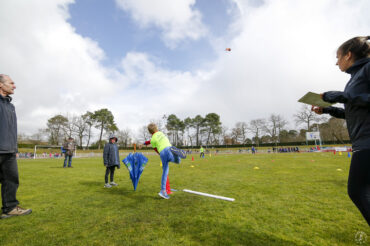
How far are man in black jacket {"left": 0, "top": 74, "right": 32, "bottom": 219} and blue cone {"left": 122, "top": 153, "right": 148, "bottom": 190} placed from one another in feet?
8.42

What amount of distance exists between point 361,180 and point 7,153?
557 cm

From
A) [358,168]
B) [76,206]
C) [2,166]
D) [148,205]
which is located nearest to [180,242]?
[148,205]

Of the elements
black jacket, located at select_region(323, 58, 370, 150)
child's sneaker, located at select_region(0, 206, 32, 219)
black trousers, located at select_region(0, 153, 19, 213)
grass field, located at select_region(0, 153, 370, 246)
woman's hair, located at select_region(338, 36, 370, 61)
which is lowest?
grass field, located at select_region(0, 153, 370, 246)

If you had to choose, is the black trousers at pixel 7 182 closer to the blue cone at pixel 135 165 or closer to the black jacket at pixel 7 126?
the black jacket at pixel 7 126

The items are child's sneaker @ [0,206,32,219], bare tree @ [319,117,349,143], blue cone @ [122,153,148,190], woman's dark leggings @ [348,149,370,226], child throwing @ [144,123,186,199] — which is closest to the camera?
woman's dark leggings @ [348,149,370,226]

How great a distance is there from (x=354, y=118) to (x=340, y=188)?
16.7 feet

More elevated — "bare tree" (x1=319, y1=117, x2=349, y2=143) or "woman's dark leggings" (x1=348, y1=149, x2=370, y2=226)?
Answer: "bare tree" (x1=319, y1=117, x2=349, y2=143)

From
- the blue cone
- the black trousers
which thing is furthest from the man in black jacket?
the blue cone

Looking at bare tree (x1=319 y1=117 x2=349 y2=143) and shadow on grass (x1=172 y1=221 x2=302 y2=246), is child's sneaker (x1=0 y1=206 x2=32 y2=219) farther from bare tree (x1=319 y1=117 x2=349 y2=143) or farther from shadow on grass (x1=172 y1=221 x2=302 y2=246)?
bare tree (x1=319 y1=117 x2=349 y2=143)

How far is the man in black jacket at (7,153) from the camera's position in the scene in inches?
140

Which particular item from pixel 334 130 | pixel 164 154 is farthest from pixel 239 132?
pixel 164 154

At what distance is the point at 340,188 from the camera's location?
539 centimetres

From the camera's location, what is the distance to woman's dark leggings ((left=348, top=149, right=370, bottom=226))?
1.64 m

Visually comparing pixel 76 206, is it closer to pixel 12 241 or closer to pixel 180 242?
pixel 12 241
